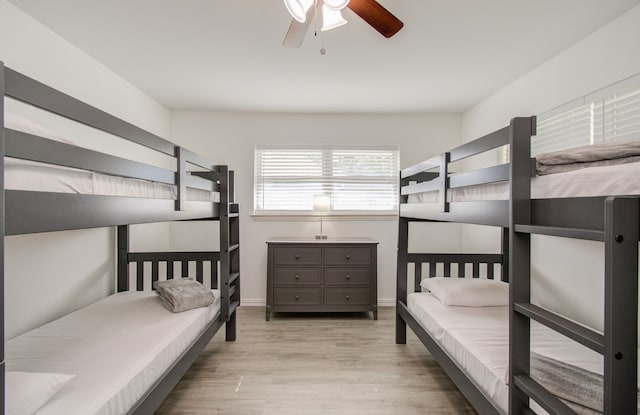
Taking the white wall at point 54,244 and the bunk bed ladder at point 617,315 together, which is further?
the white wall at point 54,244

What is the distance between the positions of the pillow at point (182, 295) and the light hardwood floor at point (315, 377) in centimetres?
53

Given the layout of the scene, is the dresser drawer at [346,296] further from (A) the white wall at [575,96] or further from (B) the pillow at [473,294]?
(A) the white wall at [575,96]

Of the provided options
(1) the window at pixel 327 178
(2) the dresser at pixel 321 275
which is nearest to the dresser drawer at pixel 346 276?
(2) the dresser at pixel 321 275

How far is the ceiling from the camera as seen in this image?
6.39 feet

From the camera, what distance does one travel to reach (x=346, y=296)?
359cm

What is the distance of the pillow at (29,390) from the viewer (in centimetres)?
100

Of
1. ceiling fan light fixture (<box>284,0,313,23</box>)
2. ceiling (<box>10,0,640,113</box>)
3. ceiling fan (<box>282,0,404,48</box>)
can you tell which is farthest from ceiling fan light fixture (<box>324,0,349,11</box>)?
ceiling (<box>10,0,640,113</box>)

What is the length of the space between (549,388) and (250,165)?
3.55 metres

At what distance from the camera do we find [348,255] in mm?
3604

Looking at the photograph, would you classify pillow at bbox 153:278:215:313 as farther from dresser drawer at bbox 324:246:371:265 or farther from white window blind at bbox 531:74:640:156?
white window blind at bbox 531:74:640:156

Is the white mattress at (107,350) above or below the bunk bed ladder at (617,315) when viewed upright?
below

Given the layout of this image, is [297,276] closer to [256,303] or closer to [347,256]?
[347,256]

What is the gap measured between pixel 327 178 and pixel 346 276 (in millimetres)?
1252

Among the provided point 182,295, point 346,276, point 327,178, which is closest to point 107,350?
point 182,295
